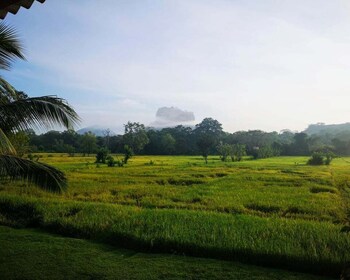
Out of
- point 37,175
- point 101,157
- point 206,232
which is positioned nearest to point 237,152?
point 101,157

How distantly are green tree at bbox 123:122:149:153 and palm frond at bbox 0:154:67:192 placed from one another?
2189 inches

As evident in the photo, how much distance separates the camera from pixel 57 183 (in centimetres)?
626

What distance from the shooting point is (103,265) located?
504cm

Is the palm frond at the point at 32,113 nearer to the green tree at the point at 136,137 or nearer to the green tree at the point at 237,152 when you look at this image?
the green tree at the point at 237,152

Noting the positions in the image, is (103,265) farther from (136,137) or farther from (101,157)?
(136,137)

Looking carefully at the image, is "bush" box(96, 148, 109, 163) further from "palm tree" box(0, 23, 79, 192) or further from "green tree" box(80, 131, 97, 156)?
"palm tree" box(0, 23, 79, 192)

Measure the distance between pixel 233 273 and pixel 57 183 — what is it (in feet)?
11.6

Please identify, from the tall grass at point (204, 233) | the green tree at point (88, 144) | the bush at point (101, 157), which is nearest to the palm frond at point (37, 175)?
the tall grass at point (204, 233)

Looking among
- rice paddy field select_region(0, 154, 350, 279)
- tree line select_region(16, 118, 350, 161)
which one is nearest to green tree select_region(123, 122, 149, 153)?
tree line select_region(16, 118, 350, 161)

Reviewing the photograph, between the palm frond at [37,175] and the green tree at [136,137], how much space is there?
182 feet

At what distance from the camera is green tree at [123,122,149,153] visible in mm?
62062

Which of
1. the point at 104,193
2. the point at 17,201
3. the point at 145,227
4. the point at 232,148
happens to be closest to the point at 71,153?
the point at 232,148

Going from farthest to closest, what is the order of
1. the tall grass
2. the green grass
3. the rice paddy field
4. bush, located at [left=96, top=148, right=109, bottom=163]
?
bush, located at [left=96, top=148, right=109, bottom=163] < the tall grass < the rice paddy field < the green grass

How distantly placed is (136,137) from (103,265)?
57.7 m
